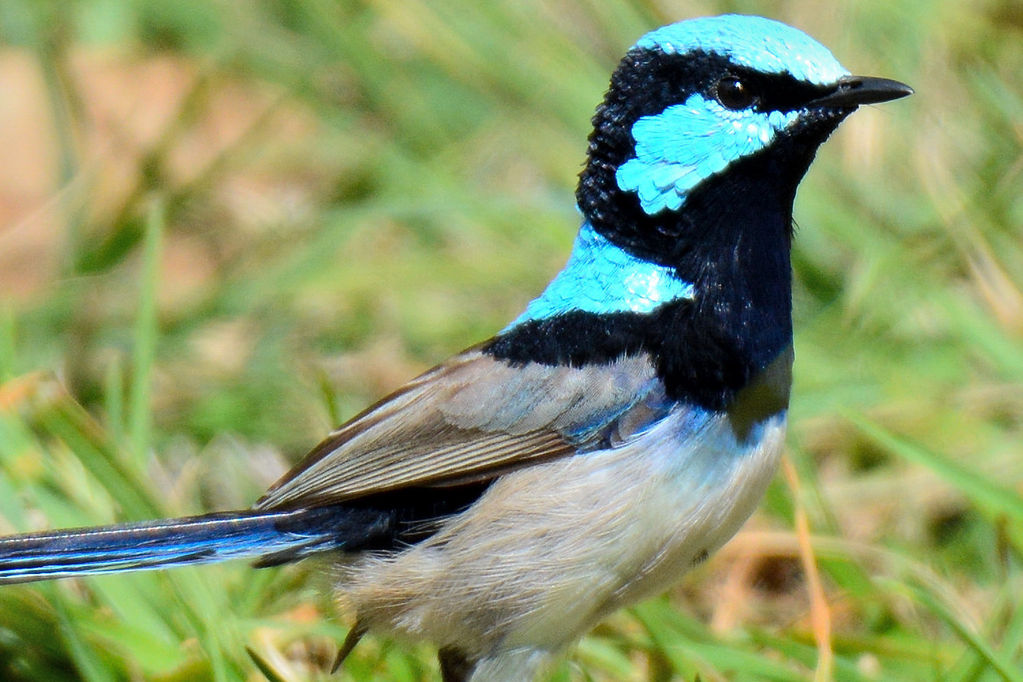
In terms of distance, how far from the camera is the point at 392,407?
2.67 metres

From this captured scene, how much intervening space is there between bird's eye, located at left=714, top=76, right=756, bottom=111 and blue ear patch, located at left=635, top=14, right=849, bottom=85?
0.12 ft

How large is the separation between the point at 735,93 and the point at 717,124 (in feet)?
0.20

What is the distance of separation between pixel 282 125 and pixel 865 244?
2.17m

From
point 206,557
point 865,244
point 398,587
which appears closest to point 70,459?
point 206,557

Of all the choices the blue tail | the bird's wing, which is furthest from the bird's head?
the blue tail

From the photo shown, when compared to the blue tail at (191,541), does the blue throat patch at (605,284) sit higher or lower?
higher

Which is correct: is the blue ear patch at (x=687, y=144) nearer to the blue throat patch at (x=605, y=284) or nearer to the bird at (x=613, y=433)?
the bird at (x=613, y=433)

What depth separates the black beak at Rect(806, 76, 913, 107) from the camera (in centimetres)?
249

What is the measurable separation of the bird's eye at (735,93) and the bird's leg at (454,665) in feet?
3.48

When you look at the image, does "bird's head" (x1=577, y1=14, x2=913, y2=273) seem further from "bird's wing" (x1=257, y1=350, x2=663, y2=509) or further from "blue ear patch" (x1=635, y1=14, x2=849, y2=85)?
"bird's wing" (x1=257, y1=350, x2=663, y2=509)

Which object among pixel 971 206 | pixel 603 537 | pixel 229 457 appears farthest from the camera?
pixel 971 206

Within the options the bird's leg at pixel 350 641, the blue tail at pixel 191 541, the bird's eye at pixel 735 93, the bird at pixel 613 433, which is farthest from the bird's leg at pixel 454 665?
the bird's eye at pixel 735 93

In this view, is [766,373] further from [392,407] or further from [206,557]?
[206,557]

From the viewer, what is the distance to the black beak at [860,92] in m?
2.49
